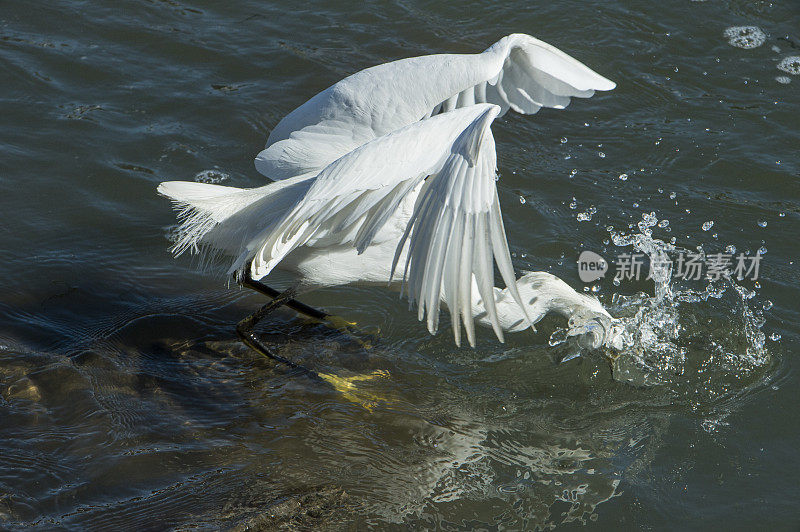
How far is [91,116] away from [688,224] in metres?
4.42

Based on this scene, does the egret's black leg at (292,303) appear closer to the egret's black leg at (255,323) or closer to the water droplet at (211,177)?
the egret's black leg at (255,323)

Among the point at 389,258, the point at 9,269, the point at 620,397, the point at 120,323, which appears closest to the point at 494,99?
the point at 389,258

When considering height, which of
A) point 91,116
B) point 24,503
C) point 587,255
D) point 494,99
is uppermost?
point 494,99

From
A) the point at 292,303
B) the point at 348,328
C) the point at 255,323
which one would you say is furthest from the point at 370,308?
the point at 255,323

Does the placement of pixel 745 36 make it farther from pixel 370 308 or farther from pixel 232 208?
pixel 232 208

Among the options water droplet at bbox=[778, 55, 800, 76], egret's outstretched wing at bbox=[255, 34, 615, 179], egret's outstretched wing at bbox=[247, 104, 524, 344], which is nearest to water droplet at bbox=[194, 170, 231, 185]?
egret's outstretched wing at bbox=[255, 34, 615, 179]

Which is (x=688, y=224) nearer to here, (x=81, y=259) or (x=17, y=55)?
(x=81, y=259)

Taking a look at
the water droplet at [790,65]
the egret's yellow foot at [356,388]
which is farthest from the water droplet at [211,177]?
the water droplet at [790,65]

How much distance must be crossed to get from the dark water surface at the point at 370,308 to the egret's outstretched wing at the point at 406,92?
1082mm

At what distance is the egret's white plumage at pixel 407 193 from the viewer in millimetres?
3004

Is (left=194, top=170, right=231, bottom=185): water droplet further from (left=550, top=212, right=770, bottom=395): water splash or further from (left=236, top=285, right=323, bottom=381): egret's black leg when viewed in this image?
(left=550, top=212, right=770, bottom=395): water splash

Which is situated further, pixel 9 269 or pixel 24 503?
pixel 9 269

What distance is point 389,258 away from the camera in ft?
13.8

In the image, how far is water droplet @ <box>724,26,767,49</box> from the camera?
683 centimetres
